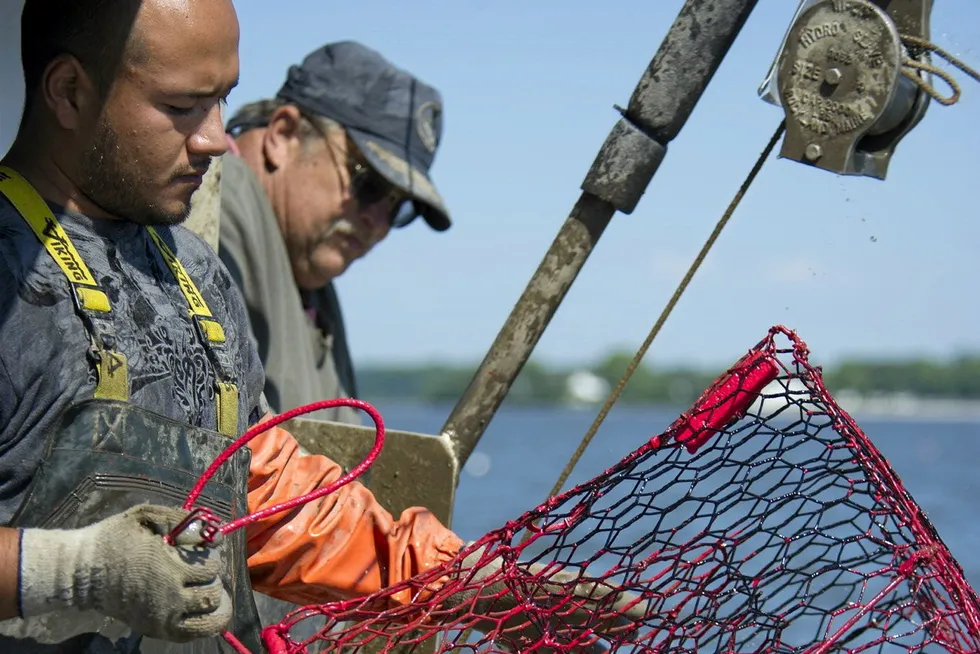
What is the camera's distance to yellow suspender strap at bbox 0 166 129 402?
2.03 m

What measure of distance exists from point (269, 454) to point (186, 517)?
2.17ft

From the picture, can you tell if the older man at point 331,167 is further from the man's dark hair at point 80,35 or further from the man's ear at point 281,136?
the man's dark hair at point 80,35

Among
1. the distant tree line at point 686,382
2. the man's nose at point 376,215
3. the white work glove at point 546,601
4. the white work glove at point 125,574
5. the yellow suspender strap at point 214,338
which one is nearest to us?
the white work glove at point 125,574

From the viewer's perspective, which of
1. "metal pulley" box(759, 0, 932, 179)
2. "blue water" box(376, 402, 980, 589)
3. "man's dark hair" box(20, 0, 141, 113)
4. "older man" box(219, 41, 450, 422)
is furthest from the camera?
"blue water" box(376, 402, 980, 589)

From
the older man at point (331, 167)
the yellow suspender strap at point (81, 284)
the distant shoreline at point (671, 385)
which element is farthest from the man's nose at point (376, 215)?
the distant shoreline at point (671, 385)

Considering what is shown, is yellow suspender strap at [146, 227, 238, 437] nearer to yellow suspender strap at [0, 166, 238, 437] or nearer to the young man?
the young man

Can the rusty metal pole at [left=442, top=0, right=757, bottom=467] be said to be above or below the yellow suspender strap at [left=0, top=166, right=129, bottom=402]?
above

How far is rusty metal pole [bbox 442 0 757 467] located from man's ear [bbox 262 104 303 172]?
159cm

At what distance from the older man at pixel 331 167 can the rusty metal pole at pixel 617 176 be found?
1.09 m

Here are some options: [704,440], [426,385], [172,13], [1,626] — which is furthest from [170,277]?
[426,385]

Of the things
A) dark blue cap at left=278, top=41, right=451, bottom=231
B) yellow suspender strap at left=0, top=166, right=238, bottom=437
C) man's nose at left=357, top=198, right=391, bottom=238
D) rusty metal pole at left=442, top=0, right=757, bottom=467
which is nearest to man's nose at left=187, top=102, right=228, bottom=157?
yellow suspender strap at left=0, top=166, right=238, bottom=437

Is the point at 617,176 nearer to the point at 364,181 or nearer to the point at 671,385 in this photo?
the point at 364,181

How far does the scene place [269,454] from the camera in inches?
101

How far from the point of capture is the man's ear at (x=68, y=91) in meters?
2.17
